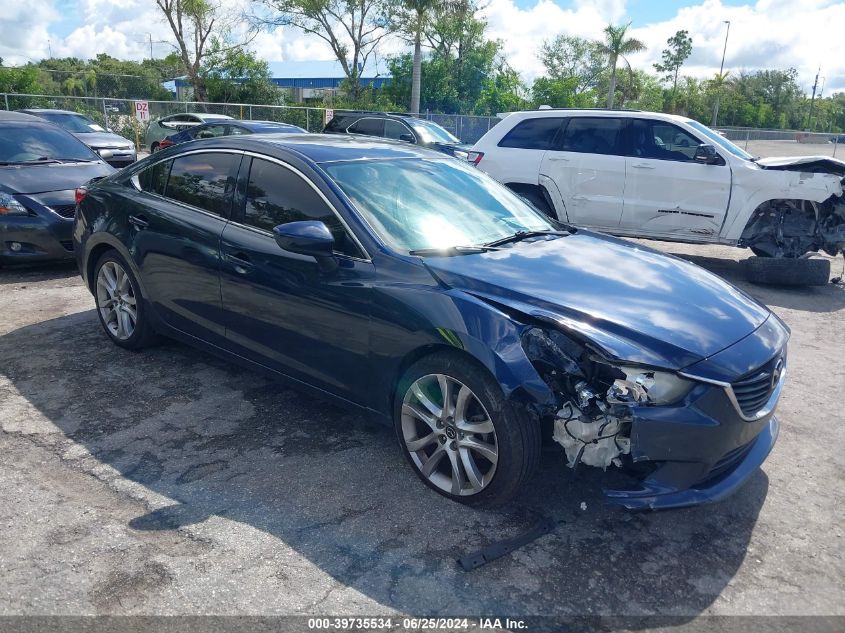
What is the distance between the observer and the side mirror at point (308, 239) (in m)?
3.58

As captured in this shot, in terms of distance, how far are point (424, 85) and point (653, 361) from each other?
42.4 m

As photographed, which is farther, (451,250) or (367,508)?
(451,250)

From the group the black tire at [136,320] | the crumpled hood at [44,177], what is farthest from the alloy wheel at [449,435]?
the crumpled hood at [44,177]

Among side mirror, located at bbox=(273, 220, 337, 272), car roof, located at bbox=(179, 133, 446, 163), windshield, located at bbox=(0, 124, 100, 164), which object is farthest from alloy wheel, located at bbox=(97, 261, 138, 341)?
windshield, located at bbox=(0, 124, 100, 164)

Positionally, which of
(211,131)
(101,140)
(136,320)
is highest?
(211,131)

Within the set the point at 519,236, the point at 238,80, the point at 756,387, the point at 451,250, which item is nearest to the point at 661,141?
the point at 519,236

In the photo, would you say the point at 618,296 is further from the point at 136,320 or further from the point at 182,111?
the point at 182,111

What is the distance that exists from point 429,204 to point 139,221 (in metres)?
2.19

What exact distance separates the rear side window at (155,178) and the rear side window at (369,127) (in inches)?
479

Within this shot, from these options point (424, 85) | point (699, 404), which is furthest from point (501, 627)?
point (424, 85)

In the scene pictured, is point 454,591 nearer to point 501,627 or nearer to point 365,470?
point 501,627

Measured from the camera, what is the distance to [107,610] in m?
2.64

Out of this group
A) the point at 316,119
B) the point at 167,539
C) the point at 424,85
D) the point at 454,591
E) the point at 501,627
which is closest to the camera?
the point at 501,627

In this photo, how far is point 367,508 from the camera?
337 cm
